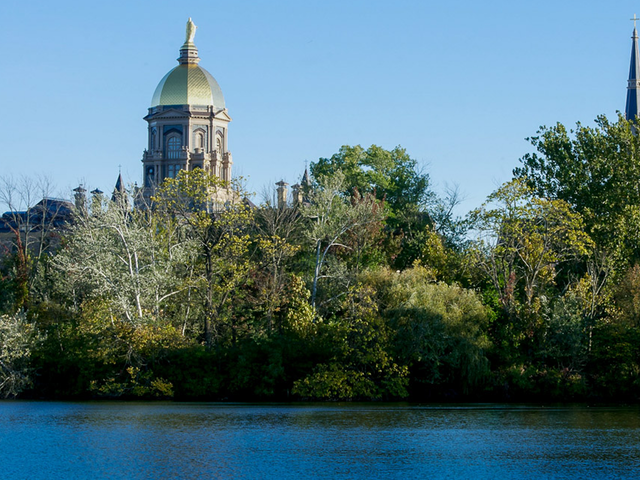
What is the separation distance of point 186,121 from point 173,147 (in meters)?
6.55

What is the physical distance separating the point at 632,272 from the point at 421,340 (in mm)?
12918

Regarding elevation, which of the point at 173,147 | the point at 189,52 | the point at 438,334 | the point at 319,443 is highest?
the point at 189,52

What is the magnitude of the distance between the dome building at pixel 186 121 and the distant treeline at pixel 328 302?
346ft

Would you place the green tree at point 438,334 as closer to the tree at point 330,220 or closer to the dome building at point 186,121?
the tree at point 330,220

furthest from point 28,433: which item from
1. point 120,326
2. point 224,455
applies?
point 120,326

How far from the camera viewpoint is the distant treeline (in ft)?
166

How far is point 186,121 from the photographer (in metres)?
166

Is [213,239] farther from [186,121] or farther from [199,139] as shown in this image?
[199,139]

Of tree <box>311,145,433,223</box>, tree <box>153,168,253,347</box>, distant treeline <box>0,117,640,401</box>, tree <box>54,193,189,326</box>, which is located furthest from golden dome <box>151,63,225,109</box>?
tree <box>54,193,189,326</box>

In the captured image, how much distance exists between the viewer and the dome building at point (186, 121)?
165 m

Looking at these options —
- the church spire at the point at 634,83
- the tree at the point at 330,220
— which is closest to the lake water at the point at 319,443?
the tree at the point at 330,220

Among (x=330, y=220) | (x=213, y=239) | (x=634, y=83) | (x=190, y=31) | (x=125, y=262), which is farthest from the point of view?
(x=190, y=31)

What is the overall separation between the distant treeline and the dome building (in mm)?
105531

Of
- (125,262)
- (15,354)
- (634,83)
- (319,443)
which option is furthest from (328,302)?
(634,83)
